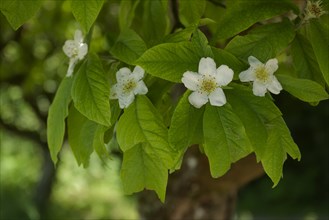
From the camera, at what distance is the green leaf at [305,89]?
882 millimetres

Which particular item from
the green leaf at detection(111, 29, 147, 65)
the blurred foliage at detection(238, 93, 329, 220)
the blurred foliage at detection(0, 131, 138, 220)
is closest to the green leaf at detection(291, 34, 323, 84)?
the green leaf at detection(111, 29, 147, 65)

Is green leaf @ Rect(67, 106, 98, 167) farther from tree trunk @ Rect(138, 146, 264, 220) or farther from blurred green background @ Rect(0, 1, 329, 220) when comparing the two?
tree trunk @ Rect(138, 146, 264, 220)

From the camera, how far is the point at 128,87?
88cm

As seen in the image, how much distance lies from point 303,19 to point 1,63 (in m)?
2.89

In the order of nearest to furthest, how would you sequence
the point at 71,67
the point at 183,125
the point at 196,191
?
the point at 183,125 → the point at 71,67 → the point at 196,191

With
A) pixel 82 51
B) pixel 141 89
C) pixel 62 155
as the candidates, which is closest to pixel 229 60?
pixel 141 89

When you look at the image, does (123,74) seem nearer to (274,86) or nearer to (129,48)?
(129,48)

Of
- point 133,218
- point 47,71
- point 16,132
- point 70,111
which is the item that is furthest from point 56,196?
point 70,111

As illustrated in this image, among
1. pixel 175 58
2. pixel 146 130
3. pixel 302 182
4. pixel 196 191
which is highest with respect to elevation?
pixel 175 58

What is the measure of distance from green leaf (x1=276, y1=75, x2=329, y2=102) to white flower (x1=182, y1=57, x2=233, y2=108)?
12cm

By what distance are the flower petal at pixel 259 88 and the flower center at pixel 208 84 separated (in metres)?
0.06

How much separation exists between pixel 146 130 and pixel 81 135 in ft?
0.52

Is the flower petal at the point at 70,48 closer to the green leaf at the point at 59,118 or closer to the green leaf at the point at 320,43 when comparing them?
the green leaf at the point at 59,118

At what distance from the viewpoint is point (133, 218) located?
717 centimetres
